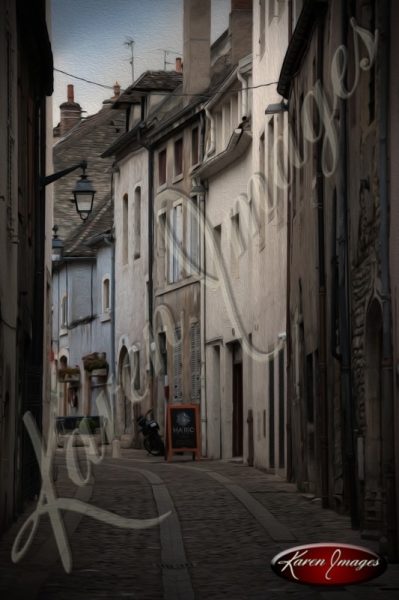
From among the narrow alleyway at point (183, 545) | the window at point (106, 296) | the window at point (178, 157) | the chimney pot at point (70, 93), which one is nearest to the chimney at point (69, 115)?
the chimney pot at point (70, 93)

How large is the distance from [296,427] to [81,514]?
6006 millimetres

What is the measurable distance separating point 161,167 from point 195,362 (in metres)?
6.33

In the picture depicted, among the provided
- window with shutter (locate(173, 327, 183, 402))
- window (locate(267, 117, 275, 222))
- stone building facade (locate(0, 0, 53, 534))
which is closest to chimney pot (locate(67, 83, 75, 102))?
window with shutter (locate(173, 327, 183, 402))

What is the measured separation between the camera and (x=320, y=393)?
64.7 ft

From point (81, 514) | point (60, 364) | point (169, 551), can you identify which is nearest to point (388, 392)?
point (169, 551)

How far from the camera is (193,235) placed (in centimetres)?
3756

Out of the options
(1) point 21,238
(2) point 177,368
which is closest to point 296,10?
(1) point 21,238

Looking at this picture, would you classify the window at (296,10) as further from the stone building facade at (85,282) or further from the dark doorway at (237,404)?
the stone building facade at (85,282)

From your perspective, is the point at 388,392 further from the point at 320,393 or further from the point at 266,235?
the point at 266,235

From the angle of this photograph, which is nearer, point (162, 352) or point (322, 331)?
point (322, 331)

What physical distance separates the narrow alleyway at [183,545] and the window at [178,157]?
620 inches

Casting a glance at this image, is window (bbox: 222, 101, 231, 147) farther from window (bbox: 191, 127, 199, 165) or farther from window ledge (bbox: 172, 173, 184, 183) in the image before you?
window ledge (bbox: 172, 173, 184, 183)

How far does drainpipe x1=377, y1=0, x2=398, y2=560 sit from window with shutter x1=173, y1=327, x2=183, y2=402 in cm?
2428

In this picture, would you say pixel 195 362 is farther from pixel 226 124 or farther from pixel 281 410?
pixel 281 410
